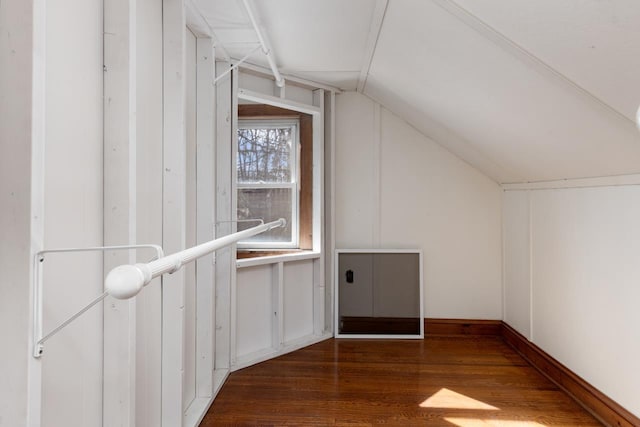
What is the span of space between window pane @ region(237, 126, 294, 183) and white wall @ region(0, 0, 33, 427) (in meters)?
2.21

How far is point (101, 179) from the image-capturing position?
123 centimetres

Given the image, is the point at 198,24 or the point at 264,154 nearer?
the point at 198,24

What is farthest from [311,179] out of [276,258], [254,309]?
[254,309]

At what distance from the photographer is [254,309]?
272 centimetres

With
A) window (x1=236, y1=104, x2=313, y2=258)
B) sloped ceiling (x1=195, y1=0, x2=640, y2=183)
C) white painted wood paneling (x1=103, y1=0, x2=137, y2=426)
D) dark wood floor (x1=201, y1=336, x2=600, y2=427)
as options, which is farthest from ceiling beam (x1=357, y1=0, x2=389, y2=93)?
dark wood floor (x1=201, y1=336, x2=600, y2=427)

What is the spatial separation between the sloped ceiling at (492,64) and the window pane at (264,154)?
0.54 meters

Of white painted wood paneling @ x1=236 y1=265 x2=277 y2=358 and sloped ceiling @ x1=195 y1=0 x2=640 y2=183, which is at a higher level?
sloped ceiling @ x1=195 y1=0 x2=640 y2=183

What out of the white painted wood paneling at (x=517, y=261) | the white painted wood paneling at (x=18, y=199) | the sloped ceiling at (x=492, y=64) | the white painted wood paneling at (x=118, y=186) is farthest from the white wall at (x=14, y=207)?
the white painted wood paneling at (x=517, y=261)

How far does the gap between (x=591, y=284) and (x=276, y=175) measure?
221 centimetres

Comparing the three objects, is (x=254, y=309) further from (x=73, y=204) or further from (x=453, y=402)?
(x=73, y=204)

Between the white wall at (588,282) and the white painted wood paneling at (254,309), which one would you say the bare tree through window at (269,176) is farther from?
the white wall at (588,282)

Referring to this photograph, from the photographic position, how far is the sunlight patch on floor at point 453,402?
→ 6.66 ft

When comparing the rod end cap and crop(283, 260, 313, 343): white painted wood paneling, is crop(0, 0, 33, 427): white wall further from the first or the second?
crop(283, 260, 313, 343): white painted wood paneling

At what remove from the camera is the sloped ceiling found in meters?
1.19
